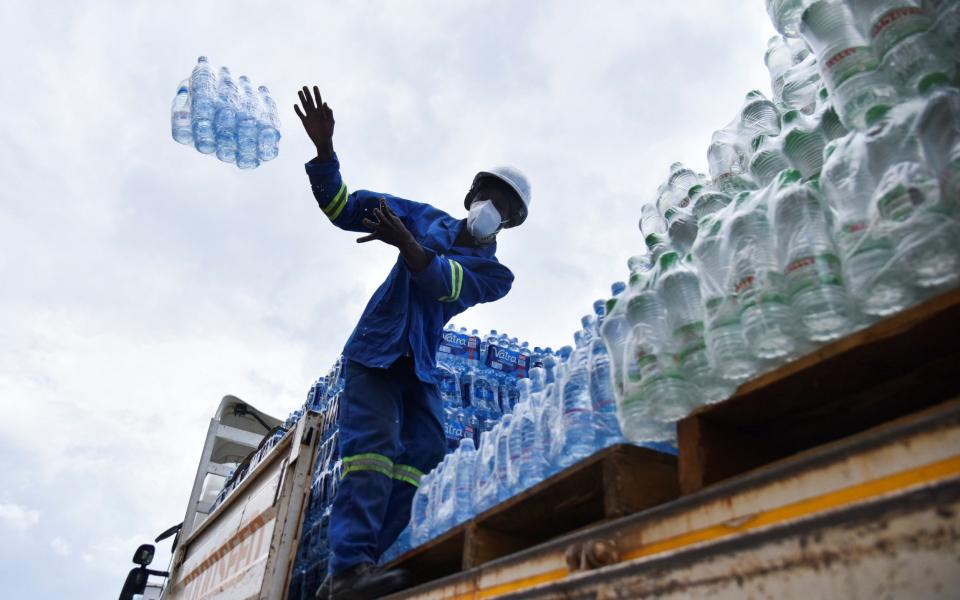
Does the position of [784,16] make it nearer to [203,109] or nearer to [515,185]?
[515,185]

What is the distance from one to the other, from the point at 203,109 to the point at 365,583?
5.98 metres

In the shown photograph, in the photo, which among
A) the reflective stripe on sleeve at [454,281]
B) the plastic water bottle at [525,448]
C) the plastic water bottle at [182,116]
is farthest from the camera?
the plastic water bottle at [182,116]

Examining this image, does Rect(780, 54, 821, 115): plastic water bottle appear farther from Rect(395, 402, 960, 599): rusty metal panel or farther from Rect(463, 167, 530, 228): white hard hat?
Rect(463, 167, 530, 228): white hard hat

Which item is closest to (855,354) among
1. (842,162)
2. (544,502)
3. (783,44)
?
(842,162)

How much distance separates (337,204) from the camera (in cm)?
376

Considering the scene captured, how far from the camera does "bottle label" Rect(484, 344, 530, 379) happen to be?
5.04 m

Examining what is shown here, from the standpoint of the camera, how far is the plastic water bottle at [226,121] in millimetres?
7258

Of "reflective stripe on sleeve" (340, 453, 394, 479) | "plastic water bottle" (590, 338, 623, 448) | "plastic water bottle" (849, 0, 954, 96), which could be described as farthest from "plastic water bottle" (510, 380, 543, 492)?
"plastic water bottle" (849, 0, 954, 96)

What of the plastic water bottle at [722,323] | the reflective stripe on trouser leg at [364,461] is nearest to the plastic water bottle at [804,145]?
the plastic water bottle at [722,323]

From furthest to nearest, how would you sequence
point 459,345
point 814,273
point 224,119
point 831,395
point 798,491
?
point 224,119 → point 459,345 → point 814,273 → point 831,395 → point 798,491

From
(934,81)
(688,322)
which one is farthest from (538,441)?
(934,81)

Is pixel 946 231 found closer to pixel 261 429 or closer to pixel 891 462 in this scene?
pixel 891 462

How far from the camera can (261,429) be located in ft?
24.1

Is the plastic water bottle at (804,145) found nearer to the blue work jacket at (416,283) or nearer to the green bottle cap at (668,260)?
the green bottle cap at (668,260)
